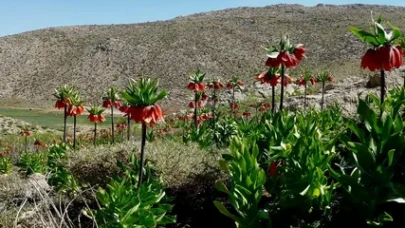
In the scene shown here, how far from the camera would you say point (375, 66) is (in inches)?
203

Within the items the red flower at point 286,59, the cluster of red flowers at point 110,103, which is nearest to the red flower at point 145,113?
the red flower at point 286,59

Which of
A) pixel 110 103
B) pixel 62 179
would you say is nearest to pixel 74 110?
pixel 110 103

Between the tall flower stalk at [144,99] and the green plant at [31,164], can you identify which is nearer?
the tall flower stalk at [144,99]

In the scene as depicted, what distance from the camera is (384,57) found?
16.6 feet

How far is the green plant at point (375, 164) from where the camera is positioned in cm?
388

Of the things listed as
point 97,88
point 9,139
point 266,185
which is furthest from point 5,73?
point 266,185

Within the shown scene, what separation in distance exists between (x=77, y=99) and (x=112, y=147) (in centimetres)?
313

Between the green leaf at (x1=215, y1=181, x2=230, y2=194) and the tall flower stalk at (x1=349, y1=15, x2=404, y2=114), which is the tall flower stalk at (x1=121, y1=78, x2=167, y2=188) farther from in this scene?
the tall flower stalk at (x1=349, y1=15, x2=404, y2=114)

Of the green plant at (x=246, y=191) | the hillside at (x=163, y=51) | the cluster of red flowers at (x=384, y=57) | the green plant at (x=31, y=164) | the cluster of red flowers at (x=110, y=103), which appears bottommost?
the green plant at (x=31, y=164)

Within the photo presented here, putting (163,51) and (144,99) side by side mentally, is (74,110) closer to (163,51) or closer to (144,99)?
(144,99)

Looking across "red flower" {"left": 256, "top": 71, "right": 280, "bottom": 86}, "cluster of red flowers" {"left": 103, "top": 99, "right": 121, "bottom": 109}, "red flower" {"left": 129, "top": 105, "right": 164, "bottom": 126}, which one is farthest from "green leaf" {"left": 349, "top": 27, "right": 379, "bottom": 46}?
"cluster of red flowers" {"left": 103, "top": 99, "right": 121, "bottom": 109}

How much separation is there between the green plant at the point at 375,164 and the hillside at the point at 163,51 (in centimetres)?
4135

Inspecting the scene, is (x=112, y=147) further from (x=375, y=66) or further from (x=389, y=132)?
(x=389, y=132)

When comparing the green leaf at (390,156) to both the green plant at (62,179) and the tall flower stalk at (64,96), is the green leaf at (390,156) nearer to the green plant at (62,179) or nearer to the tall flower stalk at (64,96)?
the green plant at (62,179)
